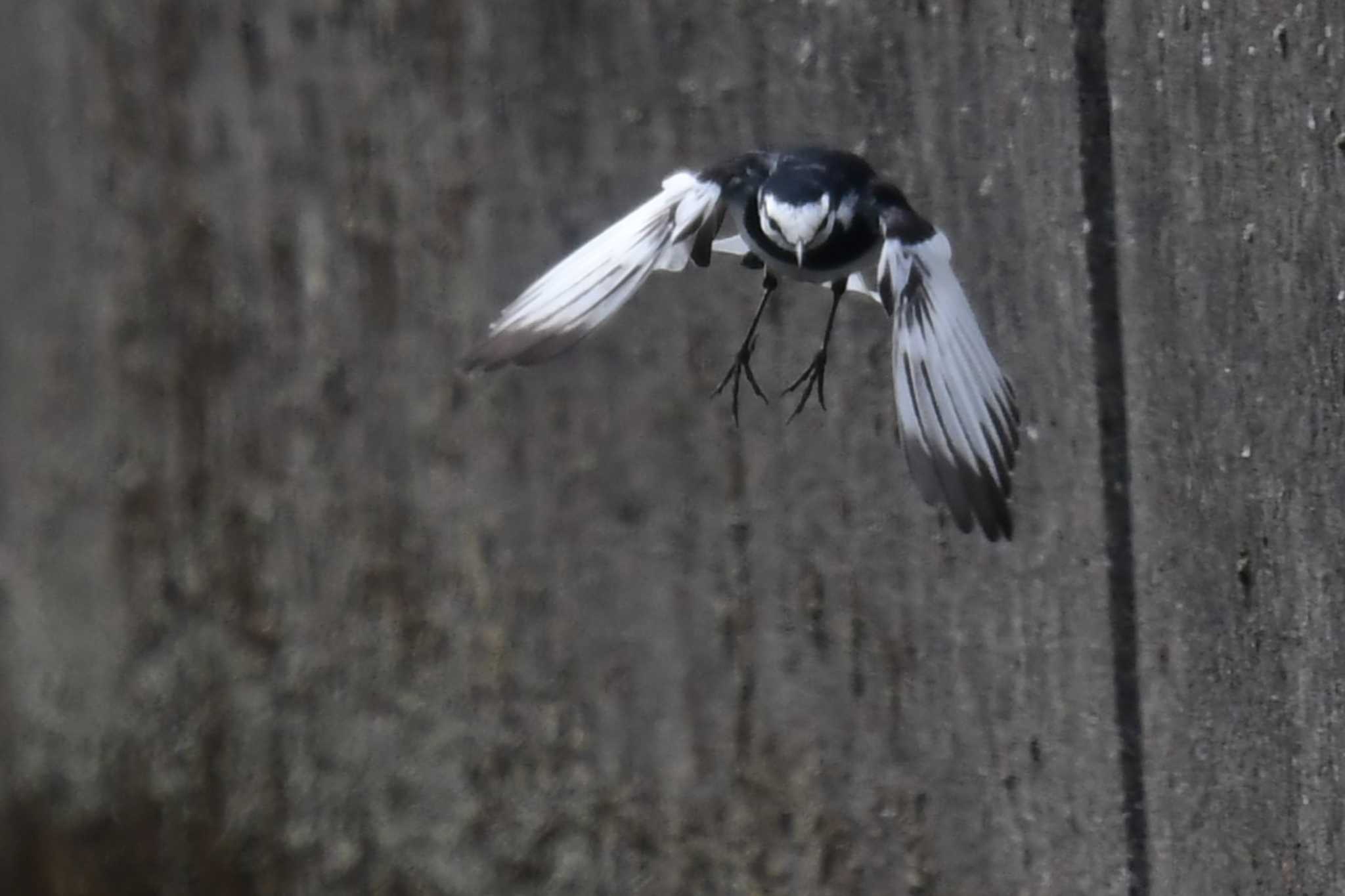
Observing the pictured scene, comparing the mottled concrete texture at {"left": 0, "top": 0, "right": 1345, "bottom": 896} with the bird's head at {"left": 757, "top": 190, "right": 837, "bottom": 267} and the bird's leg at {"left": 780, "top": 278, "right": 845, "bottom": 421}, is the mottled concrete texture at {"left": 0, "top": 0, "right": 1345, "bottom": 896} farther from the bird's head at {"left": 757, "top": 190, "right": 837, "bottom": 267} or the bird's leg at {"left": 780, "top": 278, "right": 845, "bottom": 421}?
the bird's head at {"left": 757, "top": 190, "right": 837, "bottom": 267}

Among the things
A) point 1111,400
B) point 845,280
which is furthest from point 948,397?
point 1111,400

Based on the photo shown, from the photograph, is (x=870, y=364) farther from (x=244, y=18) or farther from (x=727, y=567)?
(x=244, y=18)

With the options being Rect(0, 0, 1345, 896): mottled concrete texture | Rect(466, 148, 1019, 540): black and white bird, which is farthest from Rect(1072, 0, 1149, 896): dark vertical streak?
Rect(466, 148, 1019, 540): black and white bird

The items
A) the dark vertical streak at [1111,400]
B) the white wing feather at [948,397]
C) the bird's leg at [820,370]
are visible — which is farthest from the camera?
the dark vertical streak at [1111,400]

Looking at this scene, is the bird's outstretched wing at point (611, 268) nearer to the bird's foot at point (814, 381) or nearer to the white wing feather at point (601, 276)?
the white wing feather at point (601, 276)

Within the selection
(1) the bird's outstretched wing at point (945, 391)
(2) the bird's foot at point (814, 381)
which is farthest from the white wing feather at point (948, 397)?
(2) the bird's foot at point (814, 381)

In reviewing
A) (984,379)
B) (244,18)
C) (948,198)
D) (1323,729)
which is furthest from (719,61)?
(1323,729)

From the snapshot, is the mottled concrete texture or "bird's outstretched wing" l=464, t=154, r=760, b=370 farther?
the mottled concrete texture

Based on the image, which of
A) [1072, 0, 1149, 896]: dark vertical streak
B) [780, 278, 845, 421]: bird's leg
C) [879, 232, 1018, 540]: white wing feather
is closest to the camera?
[879, 232, 1018, 540]: white wing feather
